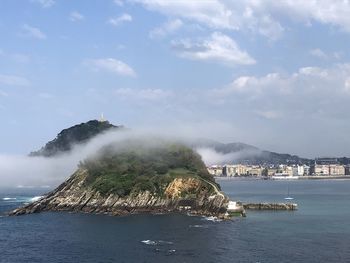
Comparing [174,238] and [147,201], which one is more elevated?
[147,201]

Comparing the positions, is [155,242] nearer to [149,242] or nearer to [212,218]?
[149,242]

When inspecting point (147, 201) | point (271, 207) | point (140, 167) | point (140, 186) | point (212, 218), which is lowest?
point (212, 218)

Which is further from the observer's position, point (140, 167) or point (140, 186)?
point (140, 167)

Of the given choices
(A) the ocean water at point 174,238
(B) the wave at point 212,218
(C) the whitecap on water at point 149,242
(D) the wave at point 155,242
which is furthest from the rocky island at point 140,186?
(C) the whitecap on water at point 149,242

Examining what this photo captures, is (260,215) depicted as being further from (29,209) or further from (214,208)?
(29,209)

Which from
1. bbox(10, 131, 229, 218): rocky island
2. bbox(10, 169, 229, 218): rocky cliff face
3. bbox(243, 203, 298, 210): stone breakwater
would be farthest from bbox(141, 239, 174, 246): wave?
bbox(243, 203, 298, 210): stone breakwater

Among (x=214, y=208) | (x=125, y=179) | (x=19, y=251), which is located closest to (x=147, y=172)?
(x=125, y=179)

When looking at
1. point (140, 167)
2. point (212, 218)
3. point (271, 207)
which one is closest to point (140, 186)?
point (140, 167)

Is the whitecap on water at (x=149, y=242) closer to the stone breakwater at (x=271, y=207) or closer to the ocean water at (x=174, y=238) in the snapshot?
the ocean water at (x=174, y=238)
